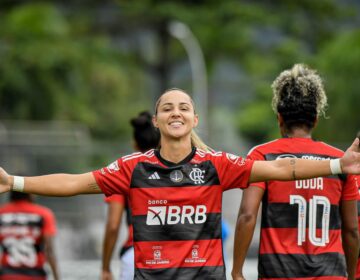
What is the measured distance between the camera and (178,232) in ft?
21.9

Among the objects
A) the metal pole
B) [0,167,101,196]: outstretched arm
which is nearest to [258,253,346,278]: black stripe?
Result: [0,167,101,196]: outstretched arm

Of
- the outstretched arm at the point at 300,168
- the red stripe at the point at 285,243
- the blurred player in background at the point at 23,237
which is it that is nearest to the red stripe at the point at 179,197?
the outstretched arm at the point at 300,168

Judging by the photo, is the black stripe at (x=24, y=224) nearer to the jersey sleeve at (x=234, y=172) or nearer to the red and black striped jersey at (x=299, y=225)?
the red and black striped jersey at (x=299, y=225)

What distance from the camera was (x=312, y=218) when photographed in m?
7.26

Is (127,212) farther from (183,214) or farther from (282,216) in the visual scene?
(183,214)

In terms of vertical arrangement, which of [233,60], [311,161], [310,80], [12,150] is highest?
[233,60]

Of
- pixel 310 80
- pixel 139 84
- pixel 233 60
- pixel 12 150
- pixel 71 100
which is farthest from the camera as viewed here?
pixel 139 84

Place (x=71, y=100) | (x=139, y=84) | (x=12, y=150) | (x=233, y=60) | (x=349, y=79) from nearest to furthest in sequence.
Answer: (x=12, y=150) → (x=349, y=79) → (x=71, y=100) → (x=233, y=60) → (x=139, y=84)

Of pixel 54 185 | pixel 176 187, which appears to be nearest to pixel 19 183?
pixel 54 185

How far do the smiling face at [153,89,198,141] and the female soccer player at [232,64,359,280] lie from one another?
0.68 metres

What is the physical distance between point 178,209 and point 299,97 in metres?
1.34

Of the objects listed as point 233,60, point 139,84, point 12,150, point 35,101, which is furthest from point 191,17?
point 139,84

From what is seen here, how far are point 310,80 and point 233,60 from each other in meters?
35.9

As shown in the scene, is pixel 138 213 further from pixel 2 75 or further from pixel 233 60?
pixel 233 60
